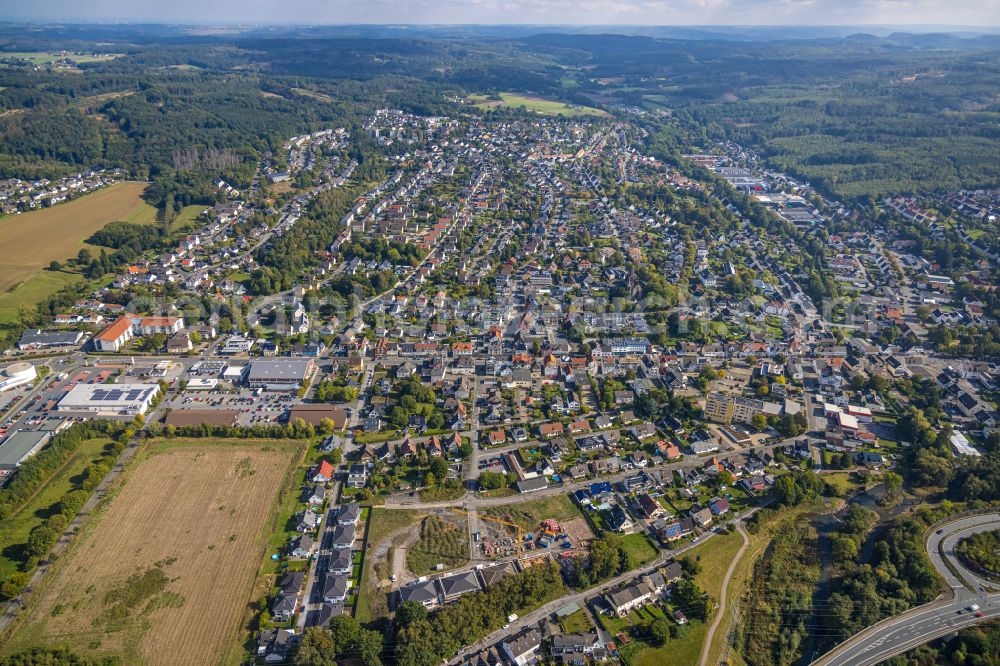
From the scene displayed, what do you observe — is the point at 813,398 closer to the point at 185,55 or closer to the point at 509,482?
the point at 509,482

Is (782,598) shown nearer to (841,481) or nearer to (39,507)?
(841,481)

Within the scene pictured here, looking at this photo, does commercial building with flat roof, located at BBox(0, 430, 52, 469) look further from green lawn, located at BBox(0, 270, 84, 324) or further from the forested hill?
the forested hill

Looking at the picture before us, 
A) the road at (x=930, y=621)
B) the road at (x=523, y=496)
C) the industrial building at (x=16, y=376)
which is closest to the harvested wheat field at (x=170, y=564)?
the road at (x=523, y=496)

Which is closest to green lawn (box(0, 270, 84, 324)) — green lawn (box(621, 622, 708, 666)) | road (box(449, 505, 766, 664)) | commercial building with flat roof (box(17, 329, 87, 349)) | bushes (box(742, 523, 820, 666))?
commercial building with flat roof (box(17, 329, 87, 349))

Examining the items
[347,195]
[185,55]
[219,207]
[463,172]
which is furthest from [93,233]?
[185,55]

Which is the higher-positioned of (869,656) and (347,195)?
(347,195)

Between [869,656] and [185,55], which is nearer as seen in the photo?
[869,656]

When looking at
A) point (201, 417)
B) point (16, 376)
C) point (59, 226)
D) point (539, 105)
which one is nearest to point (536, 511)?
point (201, 417)
